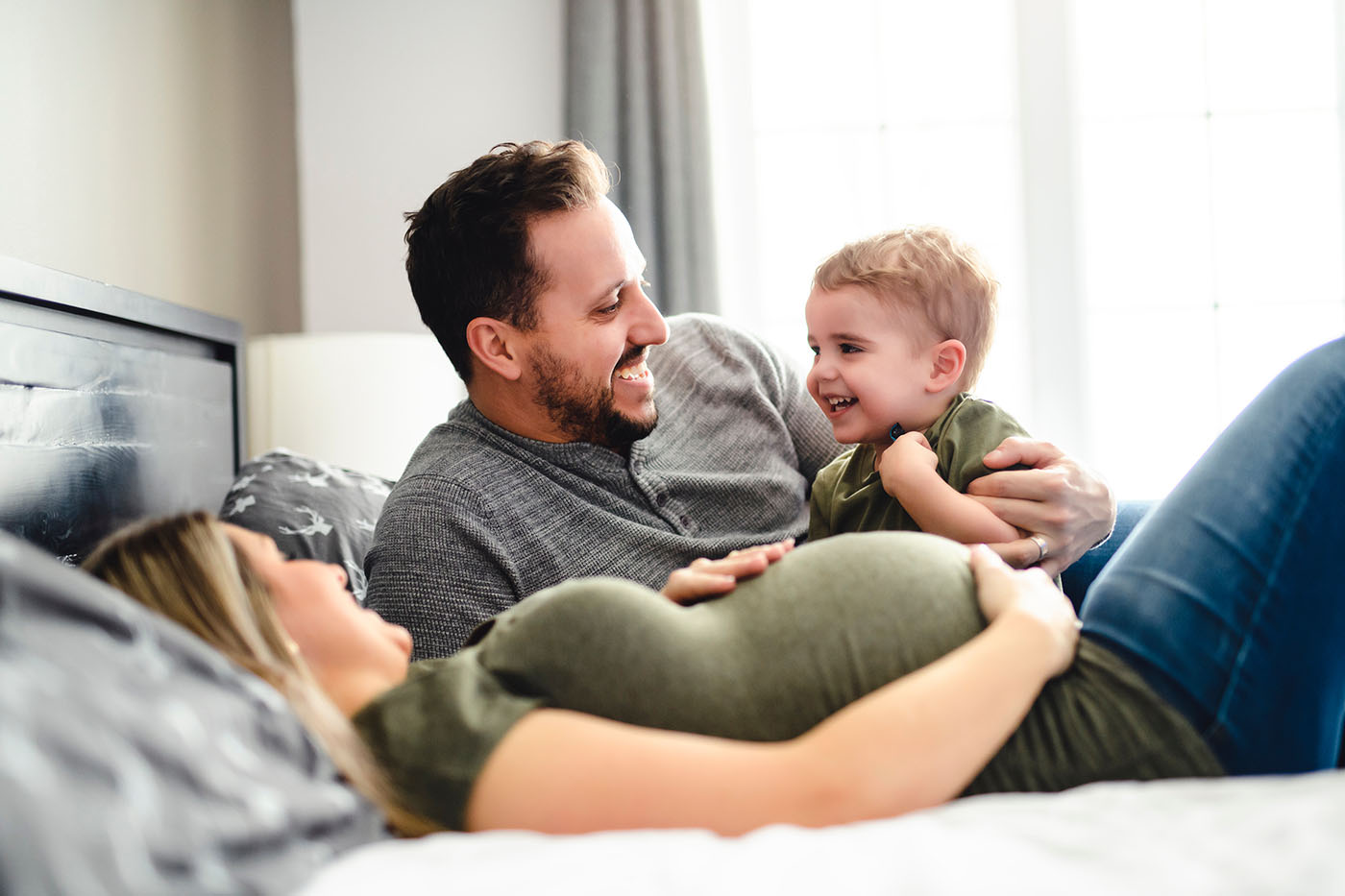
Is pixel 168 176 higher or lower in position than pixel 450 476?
higher

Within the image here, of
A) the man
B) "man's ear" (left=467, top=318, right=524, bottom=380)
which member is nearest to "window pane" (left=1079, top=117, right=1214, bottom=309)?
the man

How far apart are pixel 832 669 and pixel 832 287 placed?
77cm

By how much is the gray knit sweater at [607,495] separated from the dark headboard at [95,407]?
1.03ft

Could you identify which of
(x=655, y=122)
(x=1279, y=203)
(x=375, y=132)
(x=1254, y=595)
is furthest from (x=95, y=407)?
(x=1279, y=203)

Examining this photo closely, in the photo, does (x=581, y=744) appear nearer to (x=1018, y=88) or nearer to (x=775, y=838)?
(x=775, y=838)

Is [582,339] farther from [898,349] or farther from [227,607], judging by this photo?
[227,607]

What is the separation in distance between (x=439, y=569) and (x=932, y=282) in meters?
0.77

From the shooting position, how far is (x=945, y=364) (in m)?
1.40


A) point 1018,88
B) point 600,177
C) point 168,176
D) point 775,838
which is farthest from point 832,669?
point 1018,88

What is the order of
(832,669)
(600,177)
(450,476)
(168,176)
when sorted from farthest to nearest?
(168,176) < (600,177) < (450,476) < (832,669)

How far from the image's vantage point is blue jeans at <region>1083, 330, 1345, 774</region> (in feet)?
2.65

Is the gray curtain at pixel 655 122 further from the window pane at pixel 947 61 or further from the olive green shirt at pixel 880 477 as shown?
the olive green shirt at pixel 880 477

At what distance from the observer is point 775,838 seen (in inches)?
25.6

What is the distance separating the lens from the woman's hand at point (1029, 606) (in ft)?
2.59
